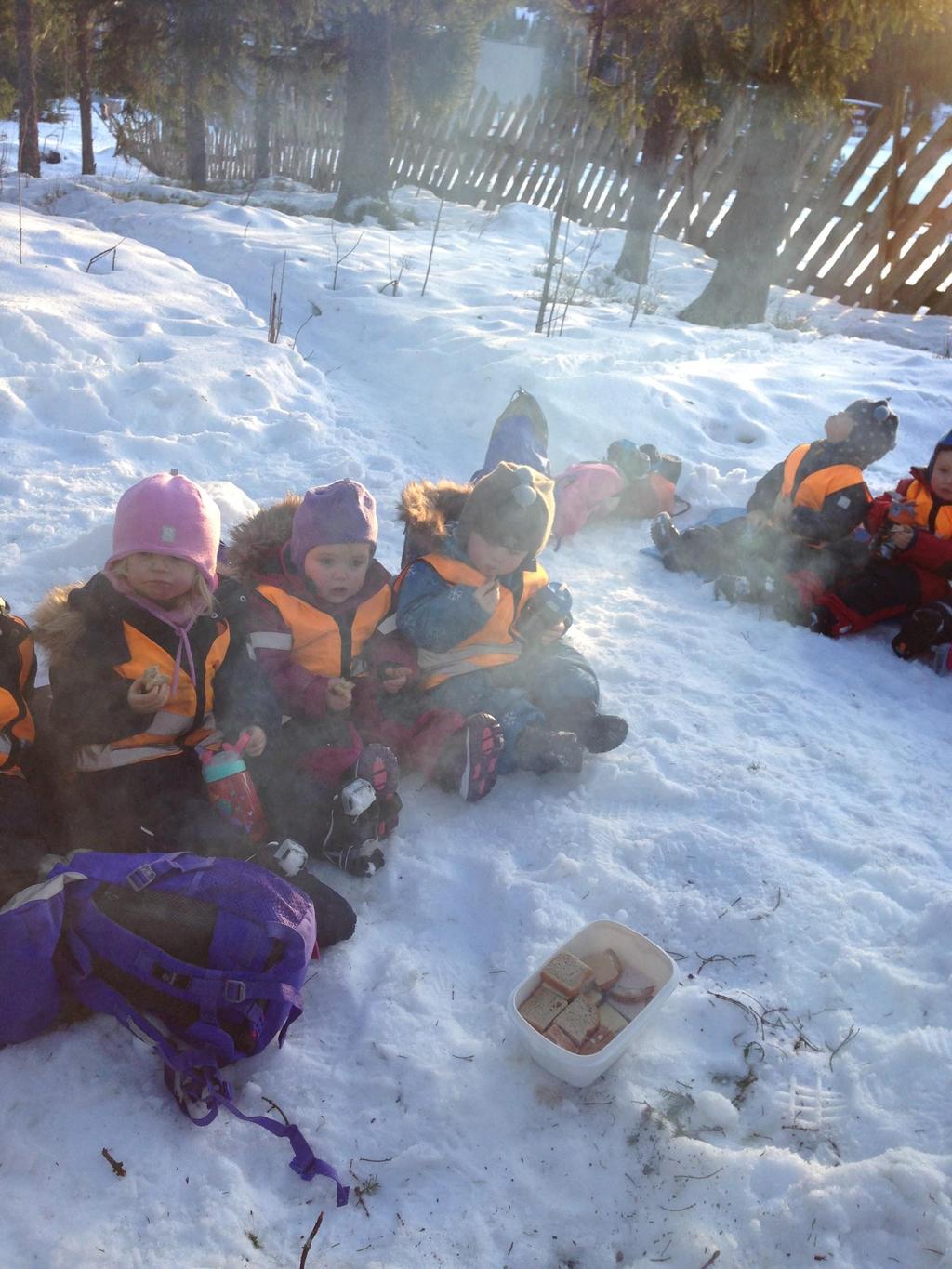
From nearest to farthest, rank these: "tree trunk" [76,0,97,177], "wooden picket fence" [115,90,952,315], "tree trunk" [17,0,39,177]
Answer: "wooden picket fence" [115,90,952,315]
"tree trunk" [17,0,39,177]
"tree trunk" [76,0,97,177]

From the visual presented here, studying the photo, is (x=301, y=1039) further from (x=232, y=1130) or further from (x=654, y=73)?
(x=654, y=73)

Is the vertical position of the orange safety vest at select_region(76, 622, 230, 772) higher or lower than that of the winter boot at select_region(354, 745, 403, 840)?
higher

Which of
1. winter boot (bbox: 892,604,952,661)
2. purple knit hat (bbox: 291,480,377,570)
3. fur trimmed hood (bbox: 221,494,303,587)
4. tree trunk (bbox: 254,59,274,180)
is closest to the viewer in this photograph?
purple knit hat (bbox: 291,480,377,570)

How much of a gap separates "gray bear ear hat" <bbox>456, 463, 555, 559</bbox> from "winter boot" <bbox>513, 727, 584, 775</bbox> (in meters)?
0.63

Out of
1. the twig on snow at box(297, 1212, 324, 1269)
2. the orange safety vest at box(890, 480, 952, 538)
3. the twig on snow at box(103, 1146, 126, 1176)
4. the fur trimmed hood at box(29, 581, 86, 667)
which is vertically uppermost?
the orange safety vest at box(890, 480, 952, 538)

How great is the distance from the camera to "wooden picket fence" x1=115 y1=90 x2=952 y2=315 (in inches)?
376

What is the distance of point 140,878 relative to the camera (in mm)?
2051

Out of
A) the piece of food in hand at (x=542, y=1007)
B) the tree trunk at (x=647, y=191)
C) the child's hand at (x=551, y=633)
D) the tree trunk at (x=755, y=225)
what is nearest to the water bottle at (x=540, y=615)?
the child's hand at (x=551, y=633)

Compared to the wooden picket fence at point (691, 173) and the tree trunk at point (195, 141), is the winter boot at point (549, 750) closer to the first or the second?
the wooden picket fence at point (691, 173)

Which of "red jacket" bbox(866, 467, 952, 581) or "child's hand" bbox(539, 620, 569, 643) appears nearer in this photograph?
"child's hand" bbox(539, 620, 569, 643)

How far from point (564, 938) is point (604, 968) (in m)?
0.22

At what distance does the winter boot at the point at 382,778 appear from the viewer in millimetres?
2611

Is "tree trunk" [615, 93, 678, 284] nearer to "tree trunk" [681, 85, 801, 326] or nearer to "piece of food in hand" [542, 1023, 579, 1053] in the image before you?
"tree trunk" [681, 85, 801, 326]

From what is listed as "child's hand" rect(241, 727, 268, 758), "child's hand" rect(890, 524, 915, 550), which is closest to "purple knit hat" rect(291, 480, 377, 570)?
"child's hand" rect(241, 727, 268, 758)
